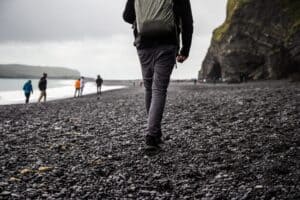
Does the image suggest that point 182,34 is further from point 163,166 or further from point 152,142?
point 163,166

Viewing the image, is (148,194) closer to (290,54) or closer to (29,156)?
(29,156)

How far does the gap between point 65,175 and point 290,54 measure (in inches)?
1755

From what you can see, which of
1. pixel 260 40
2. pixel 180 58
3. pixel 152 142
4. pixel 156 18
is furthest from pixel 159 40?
pixel 260 40

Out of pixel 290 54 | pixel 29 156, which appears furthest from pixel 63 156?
pixel 290 54

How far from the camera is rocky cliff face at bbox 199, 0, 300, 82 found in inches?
1877

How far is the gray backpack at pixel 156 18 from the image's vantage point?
5062 mm

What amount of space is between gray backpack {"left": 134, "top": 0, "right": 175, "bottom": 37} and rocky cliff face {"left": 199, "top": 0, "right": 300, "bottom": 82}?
39964 millimetres

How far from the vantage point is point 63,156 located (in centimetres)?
594

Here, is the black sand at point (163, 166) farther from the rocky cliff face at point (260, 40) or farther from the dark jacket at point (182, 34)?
the rocky cliff face at point (260, 40)

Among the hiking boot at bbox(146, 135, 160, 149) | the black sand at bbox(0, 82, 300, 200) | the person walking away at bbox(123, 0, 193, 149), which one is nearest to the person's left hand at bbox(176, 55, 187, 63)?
the person walking away at bbox(123, 0, 193, 149)

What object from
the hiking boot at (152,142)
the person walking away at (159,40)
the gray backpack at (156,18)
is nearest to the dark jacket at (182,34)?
the person walking away at (159,40)

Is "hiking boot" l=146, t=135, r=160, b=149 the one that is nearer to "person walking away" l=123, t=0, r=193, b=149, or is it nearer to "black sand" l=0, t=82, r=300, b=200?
"person walking away" l=123, t=0, r=193, b=149

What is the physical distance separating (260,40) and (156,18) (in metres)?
53.4

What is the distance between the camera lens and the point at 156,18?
5078mm
